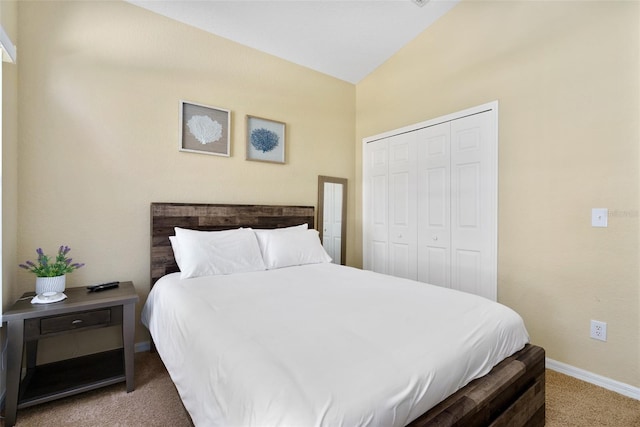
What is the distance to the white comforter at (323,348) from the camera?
2.75 feet

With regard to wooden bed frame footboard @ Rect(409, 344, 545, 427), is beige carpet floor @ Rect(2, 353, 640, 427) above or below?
below

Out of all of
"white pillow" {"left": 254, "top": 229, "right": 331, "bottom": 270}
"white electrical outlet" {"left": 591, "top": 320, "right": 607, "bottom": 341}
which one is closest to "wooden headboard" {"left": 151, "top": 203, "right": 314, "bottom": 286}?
"white pillow" {"left": 254, "top": 229, "right": 331, "bottom": 270}

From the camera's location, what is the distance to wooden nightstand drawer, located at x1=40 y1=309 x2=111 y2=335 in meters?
1.63

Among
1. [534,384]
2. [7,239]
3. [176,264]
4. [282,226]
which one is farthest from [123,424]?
[534,384]

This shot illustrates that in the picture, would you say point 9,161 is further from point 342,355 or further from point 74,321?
point 342,355

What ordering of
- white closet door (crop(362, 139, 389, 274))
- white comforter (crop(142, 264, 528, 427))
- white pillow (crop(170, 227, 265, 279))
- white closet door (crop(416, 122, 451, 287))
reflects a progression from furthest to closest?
1. white closet door (crop(362, 139, 389, 274))
2. white closet door (crop(416, 122, 451, 287))
3. white pillow (crop(170, 227, 265, 279))
4. white comforter (crop(142, 264, 528, 427))

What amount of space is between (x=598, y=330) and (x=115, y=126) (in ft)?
12.2

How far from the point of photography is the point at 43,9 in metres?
2.02

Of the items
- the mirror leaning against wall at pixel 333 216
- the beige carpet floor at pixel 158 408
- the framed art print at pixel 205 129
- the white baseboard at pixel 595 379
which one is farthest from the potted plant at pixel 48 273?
the white baseboard at pixel 595 379

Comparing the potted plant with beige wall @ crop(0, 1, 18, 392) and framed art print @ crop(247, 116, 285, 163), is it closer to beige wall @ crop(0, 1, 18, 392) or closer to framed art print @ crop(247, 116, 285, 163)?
beige wall @ crop(0, 1, 18, 392)

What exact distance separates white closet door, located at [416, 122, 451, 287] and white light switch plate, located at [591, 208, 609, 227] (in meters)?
1.00

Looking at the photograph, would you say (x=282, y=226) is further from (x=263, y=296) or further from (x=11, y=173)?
(x=11, y=173)

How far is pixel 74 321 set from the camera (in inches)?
66.8

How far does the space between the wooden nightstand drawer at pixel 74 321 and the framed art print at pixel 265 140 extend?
173 cm
